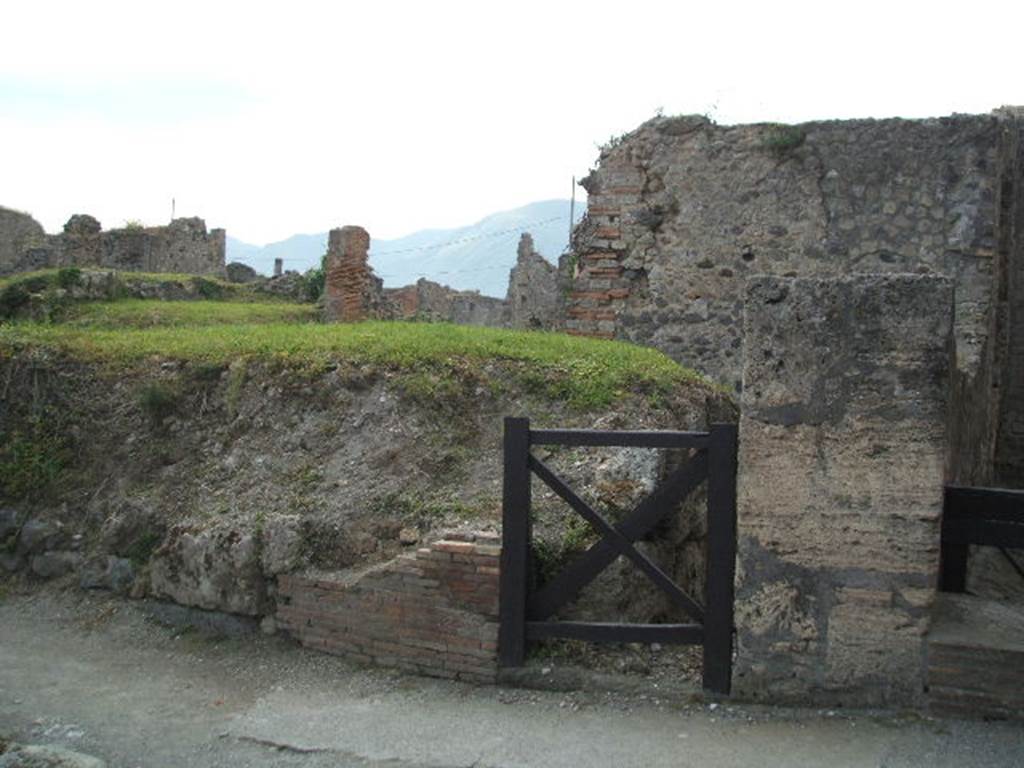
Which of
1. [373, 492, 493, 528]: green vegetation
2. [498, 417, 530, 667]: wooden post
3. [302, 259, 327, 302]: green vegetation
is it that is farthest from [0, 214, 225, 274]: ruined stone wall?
[498, 417, 530, 667]: wooden post

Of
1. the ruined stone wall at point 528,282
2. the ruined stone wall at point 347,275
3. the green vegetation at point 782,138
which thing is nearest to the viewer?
the green vegetation at point 782,138

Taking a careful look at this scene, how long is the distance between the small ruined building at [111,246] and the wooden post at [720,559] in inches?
792

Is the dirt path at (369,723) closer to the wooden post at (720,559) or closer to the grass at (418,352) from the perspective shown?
the wooden post at (720,559)

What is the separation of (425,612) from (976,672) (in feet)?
8.94

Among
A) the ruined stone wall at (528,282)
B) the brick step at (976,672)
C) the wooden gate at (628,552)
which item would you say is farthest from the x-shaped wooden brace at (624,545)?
the ruined stone wall at (528,282)

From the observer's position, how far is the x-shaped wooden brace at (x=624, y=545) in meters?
5.22

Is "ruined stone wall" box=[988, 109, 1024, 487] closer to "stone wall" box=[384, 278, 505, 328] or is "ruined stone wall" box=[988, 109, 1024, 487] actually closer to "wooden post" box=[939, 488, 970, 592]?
"wooden post" box=[939, 488, 970, 592]

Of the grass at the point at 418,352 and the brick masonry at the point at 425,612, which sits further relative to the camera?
the grass at the point at 418,352

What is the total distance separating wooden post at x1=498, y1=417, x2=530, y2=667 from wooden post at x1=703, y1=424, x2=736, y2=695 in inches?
37.2

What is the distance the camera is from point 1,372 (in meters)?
8.17

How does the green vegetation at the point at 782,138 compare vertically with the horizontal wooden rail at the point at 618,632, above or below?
above

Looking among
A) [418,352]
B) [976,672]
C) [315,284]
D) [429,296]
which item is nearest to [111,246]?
[315,284]

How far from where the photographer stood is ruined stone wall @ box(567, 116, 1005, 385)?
35.1ft

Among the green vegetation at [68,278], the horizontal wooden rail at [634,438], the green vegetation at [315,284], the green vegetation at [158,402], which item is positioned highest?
the green vegetation at [315,284]
